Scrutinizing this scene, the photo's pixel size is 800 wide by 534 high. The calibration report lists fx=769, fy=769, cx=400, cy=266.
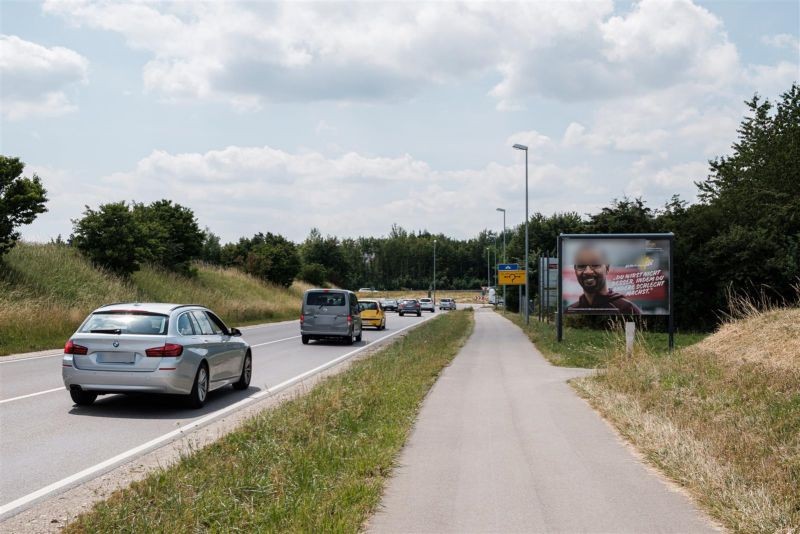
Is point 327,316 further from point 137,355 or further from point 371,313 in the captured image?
point 137,355

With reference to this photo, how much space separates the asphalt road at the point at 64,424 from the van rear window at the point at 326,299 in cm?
875

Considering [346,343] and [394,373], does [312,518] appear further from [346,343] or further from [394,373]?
[346,343]

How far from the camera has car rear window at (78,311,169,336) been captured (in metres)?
10.9

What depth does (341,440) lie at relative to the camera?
8.14 meters

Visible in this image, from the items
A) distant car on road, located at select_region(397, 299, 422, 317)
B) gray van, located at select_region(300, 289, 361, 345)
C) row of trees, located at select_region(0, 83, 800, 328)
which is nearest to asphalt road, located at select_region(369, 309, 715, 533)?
gray van, located at select_region(300, 289, 361, 345)

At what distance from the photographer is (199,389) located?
37.3 feet

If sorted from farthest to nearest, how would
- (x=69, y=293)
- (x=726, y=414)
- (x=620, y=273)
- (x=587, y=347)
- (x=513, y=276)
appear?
1. (x=513, y=276)
2. (x=69, y=293)
3. (x=620, y=273)
4. (x=587, y=347)
5. (x=726, y=414)

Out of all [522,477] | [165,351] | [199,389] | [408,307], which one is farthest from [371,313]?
[522,477]

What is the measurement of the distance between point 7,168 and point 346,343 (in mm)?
13221

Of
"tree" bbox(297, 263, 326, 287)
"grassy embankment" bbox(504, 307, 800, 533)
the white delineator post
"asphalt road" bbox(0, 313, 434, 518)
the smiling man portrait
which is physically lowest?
"asphalt road" bbox(0, 313, 434, 518)

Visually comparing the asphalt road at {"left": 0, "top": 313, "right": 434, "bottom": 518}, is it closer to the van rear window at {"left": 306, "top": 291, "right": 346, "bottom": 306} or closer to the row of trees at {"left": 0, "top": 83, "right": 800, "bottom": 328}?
the van rear window at {"left": 306, "top": 291, "right": 346, "bottom": 306}

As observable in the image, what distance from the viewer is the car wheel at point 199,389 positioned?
36.7 ft

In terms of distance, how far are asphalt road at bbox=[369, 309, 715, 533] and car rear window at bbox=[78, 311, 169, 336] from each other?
401 centimetres

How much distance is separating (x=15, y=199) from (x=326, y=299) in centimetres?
1127
